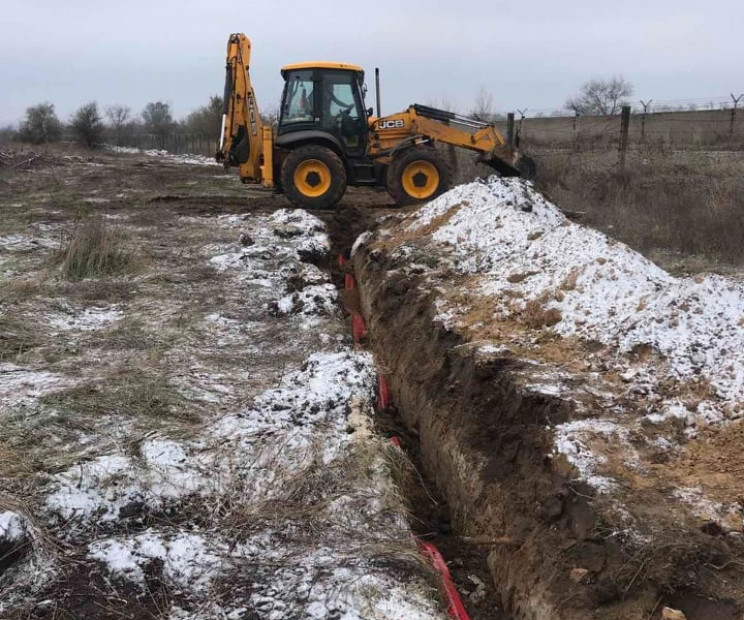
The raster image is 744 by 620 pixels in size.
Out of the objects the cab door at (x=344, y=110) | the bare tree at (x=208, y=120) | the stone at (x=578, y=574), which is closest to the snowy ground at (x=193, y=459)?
the stone at (x=578, y=574)

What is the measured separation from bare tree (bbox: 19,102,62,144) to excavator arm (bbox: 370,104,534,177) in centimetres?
4467

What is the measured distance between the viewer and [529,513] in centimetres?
329

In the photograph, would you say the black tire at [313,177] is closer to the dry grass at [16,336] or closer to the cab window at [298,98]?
the cab window at [298,98]

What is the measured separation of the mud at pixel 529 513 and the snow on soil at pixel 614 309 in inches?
8.0

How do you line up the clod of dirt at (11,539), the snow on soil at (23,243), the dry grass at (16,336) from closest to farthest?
the clod of dirt at (11,539), the dry grass at (16,336), the snow on soil at (23,243)

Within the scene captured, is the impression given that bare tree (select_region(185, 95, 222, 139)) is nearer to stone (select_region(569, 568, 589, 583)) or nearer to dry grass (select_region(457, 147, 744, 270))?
dry grass (select_region(457, 147, 744, 270))

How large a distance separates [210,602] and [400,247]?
5521 millimetres

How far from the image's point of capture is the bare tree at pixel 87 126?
153ft

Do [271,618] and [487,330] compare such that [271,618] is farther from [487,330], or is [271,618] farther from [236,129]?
[236,129]

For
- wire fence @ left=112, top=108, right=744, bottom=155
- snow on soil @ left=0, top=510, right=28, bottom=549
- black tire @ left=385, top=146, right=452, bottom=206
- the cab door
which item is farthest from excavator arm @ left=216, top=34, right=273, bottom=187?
snow on soil @ left=0, top=510, right=28, bottom=549

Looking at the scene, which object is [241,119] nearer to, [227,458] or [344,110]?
[344,110]

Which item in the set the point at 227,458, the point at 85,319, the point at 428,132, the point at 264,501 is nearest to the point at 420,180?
the point at 428,132

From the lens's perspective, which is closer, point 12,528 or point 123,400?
point 12,528

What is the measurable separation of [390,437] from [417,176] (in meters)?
7.74
